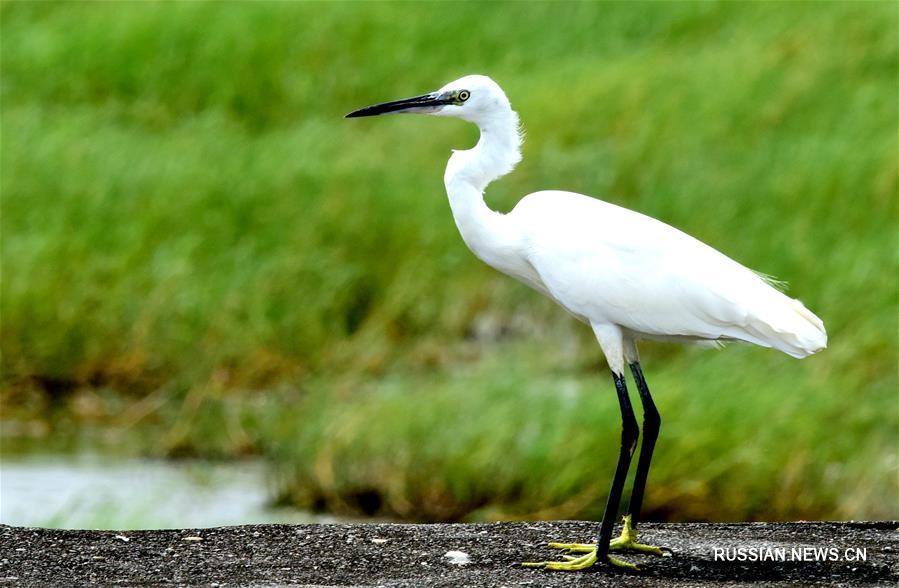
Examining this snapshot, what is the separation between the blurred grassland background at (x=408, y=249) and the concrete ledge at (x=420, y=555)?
1476 mm

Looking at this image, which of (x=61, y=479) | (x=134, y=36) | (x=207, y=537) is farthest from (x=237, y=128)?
(x=207, y=537)

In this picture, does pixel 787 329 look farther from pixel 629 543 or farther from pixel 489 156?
pixel 489 156

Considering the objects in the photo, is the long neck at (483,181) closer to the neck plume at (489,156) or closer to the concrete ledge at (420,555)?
the neck plume at (489,156)

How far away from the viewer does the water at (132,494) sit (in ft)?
21.9

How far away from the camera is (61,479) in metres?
7.37

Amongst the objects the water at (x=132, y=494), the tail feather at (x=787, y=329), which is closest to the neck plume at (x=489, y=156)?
the tail feather at (x=787, y=329)

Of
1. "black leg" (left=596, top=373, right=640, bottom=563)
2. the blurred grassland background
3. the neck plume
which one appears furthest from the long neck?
the blurred grassland background

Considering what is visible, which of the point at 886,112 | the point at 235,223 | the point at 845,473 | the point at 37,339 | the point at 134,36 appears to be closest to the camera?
the point at 845,473

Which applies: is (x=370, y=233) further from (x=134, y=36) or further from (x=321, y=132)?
(x=134, y=36)

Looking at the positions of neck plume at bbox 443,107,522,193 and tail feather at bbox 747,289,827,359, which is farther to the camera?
neck plume at bbox 443,107,522,193

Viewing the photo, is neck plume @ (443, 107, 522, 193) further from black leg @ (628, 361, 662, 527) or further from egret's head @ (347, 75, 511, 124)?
black leg @ (628, 361, 662, 527)

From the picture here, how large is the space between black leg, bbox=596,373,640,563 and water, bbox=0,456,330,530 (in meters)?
2.36

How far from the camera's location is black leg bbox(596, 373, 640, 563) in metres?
4.63

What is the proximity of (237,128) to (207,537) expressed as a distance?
20.8 ft
